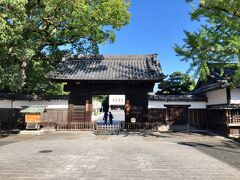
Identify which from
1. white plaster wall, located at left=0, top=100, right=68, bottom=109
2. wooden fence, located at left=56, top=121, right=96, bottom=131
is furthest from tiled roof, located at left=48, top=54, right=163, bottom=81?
wooden fence, located at left=56, top=121, right=96, bottom=131

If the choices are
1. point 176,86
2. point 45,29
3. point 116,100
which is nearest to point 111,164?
point 45,29

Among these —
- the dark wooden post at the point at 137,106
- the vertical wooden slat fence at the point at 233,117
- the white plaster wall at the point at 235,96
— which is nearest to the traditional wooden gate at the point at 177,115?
the dark wooden post at the point at 137,106

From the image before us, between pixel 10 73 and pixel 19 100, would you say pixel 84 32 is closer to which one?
pixel 10 73

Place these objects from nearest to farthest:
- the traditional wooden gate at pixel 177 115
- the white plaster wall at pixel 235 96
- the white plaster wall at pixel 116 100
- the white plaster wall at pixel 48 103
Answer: the white plaster wall at pixel 235 96, the white plaster wall at pixel 48 103, the traditional wooden gate at pixel 177 115, the white plaster wall at pixel 116 100

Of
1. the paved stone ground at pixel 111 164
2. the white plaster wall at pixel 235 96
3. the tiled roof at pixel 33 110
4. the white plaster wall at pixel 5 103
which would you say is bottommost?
the paved stone ground at pixel 111 164

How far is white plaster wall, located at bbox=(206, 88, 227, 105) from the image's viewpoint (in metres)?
21.7

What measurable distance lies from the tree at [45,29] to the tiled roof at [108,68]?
1.43m

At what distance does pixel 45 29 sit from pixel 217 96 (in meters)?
15.9

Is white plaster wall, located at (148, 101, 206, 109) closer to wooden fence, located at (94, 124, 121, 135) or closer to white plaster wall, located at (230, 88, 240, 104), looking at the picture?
white plaster wall, located at (230, 88, 240, 104)

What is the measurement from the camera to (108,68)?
24156mm

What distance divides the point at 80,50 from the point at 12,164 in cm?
1694

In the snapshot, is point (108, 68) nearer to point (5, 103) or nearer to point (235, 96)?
point (5, 103)

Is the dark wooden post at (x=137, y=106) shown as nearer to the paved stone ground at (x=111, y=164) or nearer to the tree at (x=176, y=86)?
the paved stone ground at (x=111, y=164)

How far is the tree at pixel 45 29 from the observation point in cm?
1666
